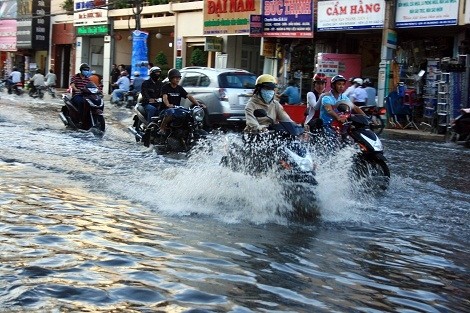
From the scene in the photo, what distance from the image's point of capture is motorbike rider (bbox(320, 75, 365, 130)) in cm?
1041

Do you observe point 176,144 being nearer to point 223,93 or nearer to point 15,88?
point 223,93

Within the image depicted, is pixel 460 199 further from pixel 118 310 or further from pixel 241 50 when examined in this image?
pixel 241 50

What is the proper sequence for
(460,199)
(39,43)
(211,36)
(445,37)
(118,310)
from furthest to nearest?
(39,43), (211,36), (445,37), (460,199), (118,310)

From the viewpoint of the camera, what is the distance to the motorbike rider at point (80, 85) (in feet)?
53.1

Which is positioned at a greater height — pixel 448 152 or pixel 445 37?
pixel 445 37

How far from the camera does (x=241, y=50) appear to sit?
3400cm

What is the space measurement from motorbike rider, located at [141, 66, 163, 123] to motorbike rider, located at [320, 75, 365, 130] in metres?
4.83

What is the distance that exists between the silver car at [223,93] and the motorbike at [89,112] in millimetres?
2607

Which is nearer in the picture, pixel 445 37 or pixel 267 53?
pixel 445 37

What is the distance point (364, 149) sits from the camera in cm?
1030

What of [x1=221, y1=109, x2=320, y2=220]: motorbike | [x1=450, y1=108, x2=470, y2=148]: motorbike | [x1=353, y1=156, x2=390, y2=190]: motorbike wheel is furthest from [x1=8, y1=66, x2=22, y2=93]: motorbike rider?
[x1=221, y1=109, x2=320, y2=220]: motorbike

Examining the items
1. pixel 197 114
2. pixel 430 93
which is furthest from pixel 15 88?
pixel 197 114

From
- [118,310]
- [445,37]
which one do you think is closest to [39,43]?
[445,37]

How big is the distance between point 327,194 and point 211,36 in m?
25.9
